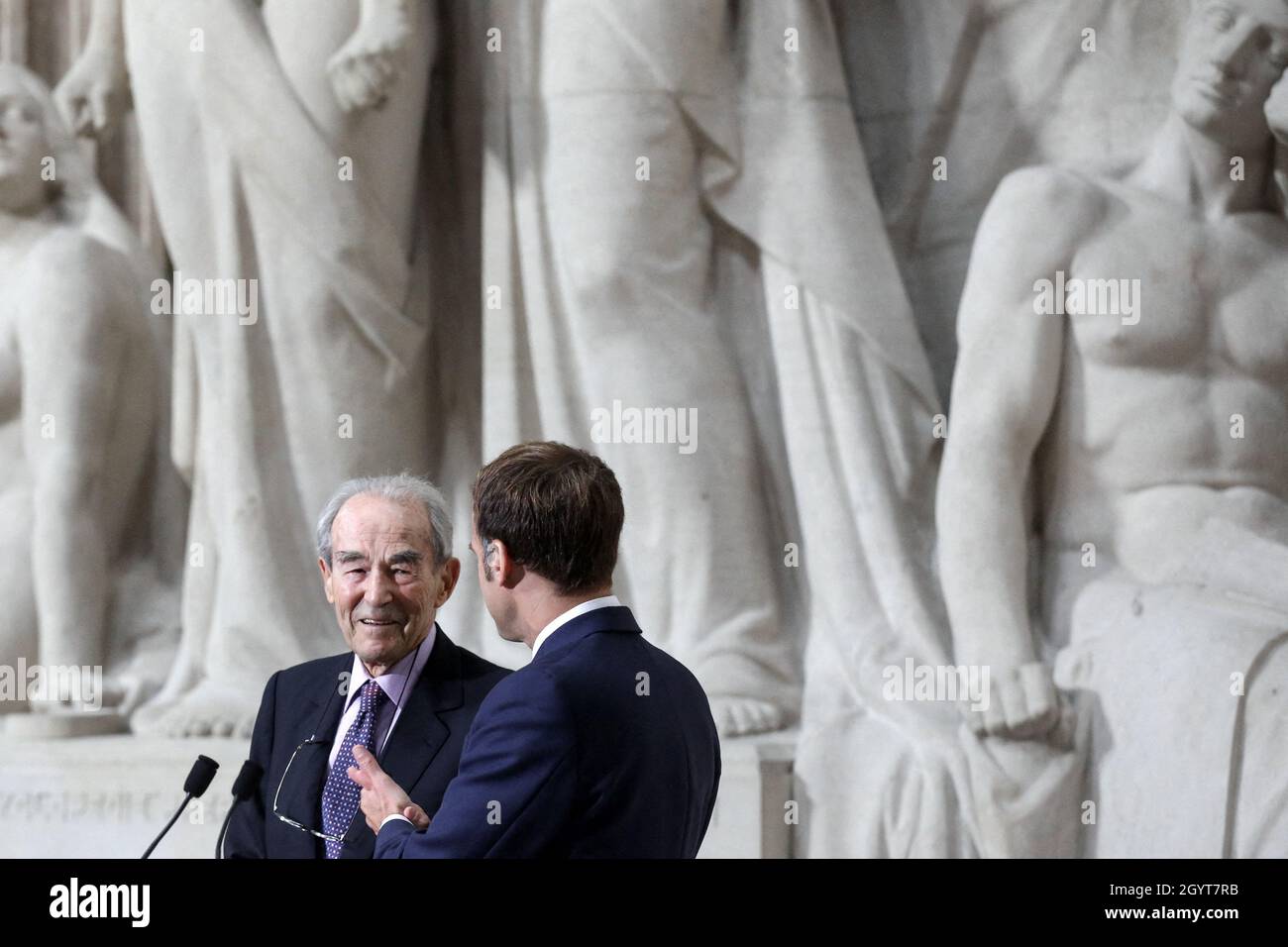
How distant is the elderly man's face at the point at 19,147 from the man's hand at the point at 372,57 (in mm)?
794

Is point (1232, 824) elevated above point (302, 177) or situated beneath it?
situated beneath

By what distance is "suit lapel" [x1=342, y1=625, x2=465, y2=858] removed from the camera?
2109 millimetres

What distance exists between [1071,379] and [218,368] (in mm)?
2004

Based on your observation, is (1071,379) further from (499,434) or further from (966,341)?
(499,434)

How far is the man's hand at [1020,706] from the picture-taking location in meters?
4.04

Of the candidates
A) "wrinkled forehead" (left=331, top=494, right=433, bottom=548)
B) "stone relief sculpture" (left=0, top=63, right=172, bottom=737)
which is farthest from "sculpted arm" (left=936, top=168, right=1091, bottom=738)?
"wrinkled forehead" (left=331, top=494, right=433, bottom=548)

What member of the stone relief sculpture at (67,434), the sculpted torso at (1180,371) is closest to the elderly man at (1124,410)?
the sculpted torso at (1180,371)

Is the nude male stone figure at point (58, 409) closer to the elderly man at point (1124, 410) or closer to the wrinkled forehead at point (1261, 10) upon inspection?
the elderly man at point (1124, 410)

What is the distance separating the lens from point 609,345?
4410 millimetres

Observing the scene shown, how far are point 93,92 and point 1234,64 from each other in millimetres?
2738

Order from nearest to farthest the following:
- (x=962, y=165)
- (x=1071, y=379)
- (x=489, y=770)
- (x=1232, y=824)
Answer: (x=489, y=770) → (x=1232, y=824) → (x=1071, y=379) → (x=962, y=165)
